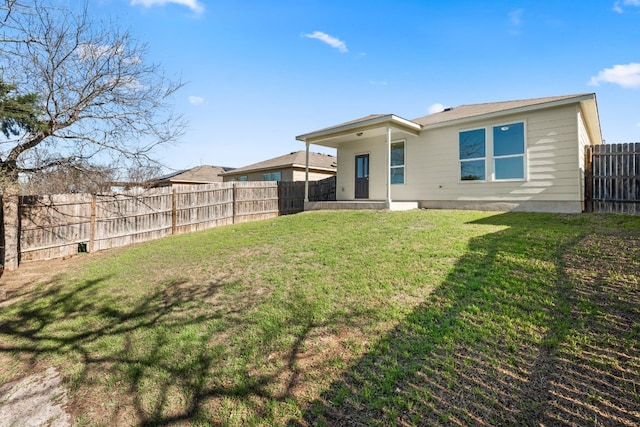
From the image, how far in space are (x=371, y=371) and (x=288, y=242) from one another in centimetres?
477

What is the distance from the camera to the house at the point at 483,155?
8.47 meters

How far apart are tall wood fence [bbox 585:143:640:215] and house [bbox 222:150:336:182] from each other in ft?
44.5

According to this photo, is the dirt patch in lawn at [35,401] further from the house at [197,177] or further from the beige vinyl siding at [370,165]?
the house at [197,177]

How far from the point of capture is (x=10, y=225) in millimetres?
7312

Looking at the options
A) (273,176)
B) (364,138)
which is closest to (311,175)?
(273,176)

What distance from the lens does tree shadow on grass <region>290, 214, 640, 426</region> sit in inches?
84.3

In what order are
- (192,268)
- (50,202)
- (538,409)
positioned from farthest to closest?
(50,202) < (192,268) < (538,409)

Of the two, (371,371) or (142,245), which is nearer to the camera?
(371,371)

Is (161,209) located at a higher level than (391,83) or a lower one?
lower

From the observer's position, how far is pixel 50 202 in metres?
8.14

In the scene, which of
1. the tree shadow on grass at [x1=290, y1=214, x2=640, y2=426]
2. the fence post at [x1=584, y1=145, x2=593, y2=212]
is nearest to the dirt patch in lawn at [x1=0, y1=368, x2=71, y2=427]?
the tree shadow on grass at [x1=290, y1=214, x2=640, y2=426]

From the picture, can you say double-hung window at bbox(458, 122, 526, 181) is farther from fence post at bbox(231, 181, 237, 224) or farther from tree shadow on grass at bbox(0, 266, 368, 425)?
fence post at bbox(231, 181, 237, 224)

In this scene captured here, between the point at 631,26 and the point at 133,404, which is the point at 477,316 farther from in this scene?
the point at 631,26

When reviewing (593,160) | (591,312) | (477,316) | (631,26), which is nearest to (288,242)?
(477,316)
